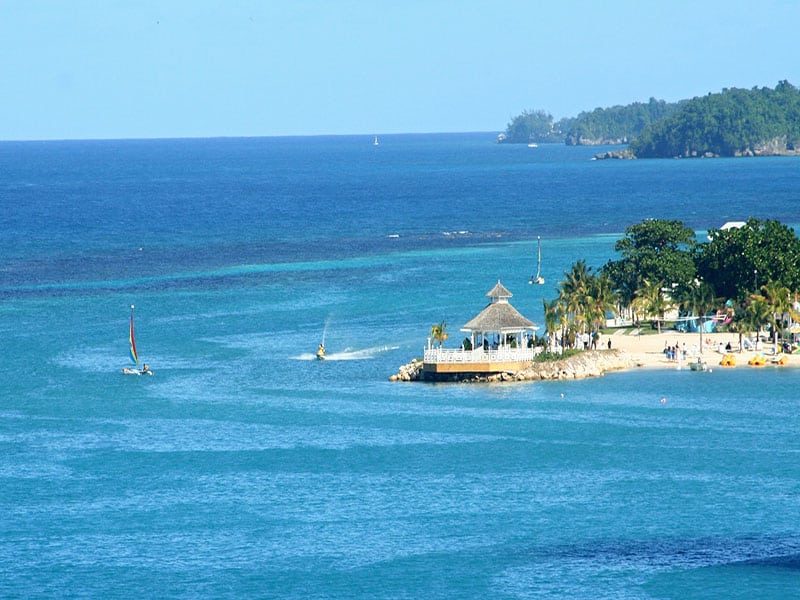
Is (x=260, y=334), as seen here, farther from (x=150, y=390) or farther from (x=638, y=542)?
(x=638, y=542)

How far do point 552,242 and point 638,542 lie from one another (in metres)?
101

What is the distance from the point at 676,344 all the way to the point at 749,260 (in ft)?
24.3

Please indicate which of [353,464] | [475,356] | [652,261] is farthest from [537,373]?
[353,464]

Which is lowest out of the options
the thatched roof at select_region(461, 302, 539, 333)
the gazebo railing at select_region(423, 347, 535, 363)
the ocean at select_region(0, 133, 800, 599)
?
the ocean at select_region(0, 133, 800, 599)

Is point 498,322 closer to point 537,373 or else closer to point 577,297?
point 537,373

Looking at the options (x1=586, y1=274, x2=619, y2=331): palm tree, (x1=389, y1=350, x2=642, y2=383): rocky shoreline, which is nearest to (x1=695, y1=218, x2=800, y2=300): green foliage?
(x1=586, y1=274, x2=619, y2=331): palm tree

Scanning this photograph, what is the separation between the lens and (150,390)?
80.0m

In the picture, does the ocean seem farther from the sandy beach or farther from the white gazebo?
the sandy beach

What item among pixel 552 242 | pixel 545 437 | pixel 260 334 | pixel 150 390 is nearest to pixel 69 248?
pixel 552 242

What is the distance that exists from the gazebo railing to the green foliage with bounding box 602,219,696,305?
668 inches

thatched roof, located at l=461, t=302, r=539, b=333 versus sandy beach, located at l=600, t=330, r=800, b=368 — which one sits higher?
thatched roof, located at l=461, t=302, r=539, b=333

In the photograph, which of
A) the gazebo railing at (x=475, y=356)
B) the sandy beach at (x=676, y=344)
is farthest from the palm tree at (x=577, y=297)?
the gazebo railing at (x=475, y=356)

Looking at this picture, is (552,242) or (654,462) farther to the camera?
(552,242)

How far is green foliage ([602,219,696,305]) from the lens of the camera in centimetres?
9581
